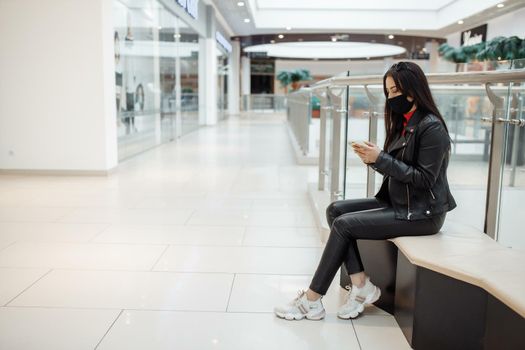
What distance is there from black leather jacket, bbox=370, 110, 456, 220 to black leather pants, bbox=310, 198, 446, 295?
0.04 meters

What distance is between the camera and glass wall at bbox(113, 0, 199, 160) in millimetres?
8625

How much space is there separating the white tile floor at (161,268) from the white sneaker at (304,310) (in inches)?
1.6

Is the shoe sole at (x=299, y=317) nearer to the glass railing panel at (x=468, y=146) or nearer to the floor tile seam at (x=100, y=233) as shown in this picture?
the glass railing panel at (x=468, y=146)

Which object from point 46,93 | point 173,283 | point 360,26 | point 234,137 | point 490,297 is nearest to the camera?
point 490,297

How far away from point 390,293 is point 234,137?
11.0 meters

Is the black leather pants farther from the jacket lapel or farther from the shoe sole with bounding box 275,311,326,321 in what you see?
the jacket lapel

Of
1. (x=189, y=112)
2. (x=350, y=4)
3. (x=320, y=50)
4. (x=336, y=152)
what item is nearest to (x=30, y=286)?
(x=336, y=152)

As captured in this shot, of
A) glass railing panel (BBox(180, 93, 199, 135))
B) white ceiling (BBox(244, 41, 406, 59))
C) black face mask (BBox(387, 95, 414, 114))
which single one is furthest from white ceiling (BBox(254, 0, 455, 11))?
black face mask (BBox(387, 95, 414, 114))

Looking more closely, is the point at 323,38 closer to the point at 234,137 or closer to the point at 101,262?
the point at 234,137

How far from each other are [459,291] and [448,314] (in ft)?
0.37

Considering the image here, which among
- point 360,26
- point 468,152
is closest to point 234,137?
point 468,152

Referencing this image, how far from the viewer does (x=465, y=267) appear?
6.48 ft

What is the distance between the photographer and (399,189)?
2381mm

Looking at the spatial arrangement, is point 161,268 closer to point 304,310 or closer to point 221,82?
point 304,310
